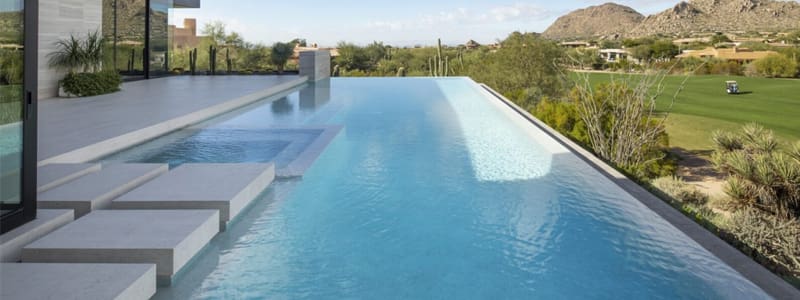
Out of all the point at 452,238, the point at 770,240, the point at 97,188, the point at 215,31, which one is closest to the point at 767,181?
the point at 770,240

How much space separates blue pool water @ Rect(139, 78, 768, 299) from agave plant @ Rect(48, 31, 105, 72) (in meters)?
4.63

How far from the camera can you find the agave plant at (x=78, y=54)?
30.0 ft

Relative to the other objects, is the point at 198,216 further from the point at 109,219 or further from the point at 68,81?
the point at 68,81

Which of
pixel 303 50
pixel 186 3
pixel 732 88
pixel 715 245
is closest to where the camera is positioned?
pixel 715 245

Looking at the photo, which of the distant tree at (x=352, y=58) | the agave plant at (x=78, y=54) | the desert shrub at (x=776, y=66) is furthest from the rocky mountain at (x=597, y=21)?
the agave plant at (x=78, y=54)

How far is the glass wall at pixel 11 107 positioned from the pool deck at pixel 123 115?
161 centimetres

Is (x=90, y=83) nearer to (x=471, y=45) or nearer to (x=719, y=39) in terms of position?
(x=471, y=45)

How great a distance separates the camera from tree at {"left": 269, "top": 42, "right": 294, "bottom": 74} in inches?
706

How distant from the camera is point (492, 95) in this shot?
38.9 feet

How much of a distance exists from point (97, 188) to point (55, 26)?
21.3ft

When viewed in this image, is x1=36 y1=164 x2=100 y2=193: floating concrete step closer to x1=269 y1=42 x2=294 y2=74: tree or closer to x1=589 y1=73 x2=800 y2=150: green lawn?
x1=269 y1=42 x2=294 y2=74: tree

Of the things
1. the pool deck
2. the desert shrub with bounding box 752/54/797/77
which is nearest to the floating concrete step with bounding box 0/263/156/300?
the pool deck

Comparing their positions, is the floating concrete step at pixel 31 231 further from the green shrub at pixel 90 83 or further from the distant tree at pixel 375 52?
the distant tree at pixel 375 52

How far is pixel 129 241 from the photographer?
9.09 feet
